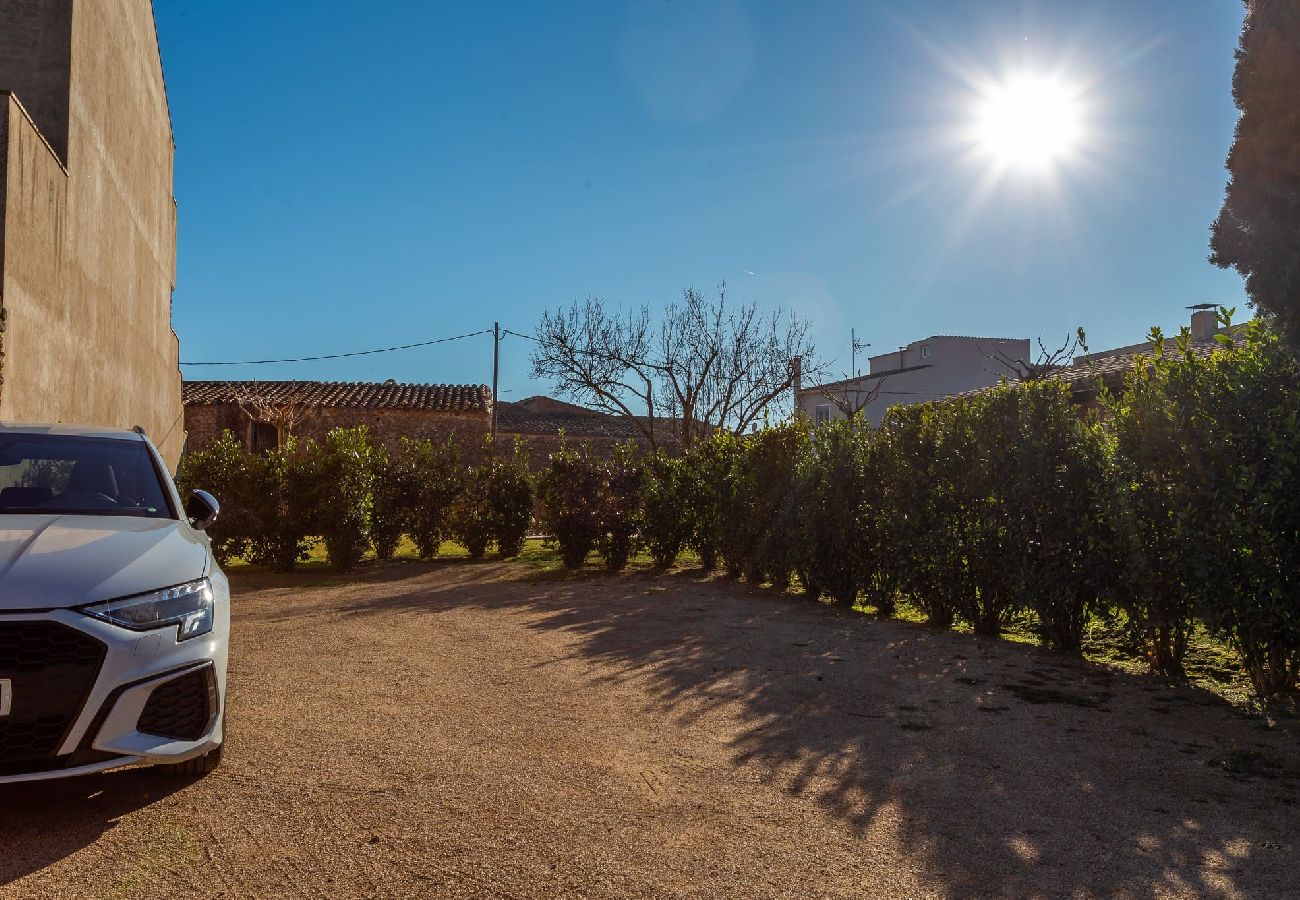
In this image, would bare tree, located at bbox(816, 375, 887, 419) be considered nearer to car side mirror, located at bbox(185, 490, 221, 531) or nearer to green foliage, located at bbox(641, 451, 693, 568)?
green foliage, located at bbox(641, 451, 693, 568)

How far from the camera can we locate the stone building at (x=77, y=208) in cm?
862

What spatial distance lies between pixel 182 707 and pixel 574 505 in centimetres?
1127

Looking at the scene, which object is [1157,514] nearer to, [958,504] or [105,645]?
[958,504]

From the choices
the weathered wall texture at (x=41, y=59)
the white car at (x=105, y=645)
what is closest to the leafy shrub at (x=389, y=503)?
the weathered wall texture at (x=41, y=59)

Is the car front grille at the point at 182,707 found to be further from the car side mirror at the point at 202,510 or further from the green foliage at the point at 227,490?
the green foliage at the point at 227,490

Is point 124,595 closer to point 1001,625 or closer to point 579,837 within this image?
point 579,837

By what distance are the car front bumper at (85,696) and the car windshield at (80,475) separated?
130cm

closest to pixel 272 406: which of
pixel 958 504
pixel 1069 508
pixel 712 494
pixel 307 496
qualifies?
pixel 307 496

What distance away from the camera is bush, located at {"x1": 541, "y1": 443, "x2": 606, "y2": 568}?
14680mm

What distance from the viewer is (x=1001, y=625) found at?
29.2ft

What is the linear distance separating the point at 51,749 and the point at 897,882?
3021 mm

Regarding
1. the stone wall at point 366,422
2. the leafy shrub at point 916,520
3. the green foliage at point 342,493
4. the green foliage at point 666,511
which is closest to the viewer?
the leafy shrub at point 916,520

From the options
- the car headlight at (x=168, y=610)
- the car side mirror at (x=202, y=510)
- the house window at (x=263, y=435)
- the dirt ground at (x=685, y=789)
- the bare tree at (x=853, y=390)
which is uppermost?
the bare tree at (x=853, y=390)

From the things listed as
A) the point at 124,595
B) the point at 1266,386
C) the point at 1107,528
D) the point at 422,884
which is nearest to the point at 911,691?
the point at 1107,528
